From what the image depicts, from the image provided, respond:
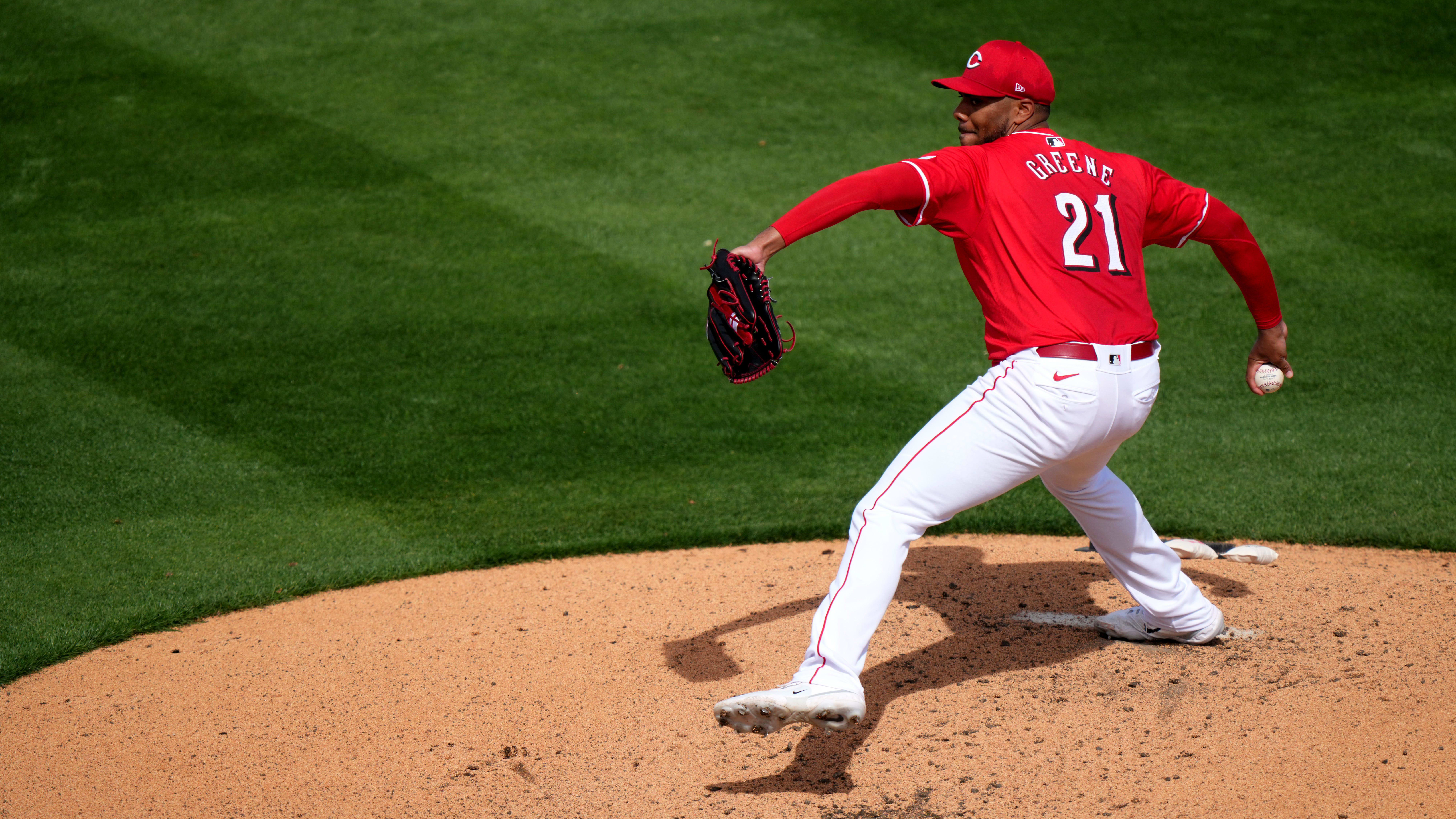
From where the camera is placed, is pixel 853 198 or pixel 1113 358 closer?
pixel 853 198

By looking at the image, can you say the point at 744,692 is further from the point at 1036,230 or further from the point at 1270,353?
the point at 1270,353

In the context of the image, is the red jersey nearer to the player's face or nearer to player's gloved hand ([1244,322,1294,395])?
the player's face

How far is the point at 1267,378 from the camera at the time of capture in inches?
169

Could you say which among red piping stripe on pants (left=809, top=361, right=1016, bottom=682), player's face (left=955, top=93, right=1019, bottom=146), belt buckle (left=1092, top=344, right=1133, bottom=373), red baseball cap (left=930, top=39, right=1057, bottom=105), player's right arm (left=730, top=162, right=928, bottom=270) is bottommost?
red piping stripe on pants (left=809, top=361, right=1016, bottom=682)

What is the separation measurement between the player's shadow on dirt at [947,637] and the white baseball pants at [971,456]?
48 centimetres

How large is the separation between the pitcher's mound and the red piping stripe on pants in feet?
1.76

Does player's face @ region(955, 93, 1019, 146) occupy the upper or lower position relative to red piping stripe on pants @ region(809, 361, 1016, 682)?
upper

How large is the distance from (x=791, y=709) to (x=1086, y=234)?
65.1 inches

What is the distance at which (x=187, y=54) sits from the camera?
1091 cm

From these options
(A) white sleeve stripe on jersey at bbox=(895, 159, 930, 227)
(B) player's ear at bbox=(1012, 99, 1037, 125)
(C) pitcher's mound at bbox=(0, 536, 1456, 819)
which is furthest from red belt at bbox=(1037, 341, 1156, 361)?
(C) pitcher's mound at bbox=(0, 536, 1456, 819)

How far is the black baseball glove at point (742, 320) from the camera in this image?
11.2 feet

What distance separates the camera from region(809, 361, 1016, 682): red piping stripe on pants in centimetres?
338

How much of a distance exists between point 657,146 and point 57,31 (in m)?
5.62

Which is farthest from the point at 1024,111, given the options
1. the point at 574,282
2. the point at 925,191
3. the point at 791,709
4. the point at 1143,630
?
the point at 574,282
